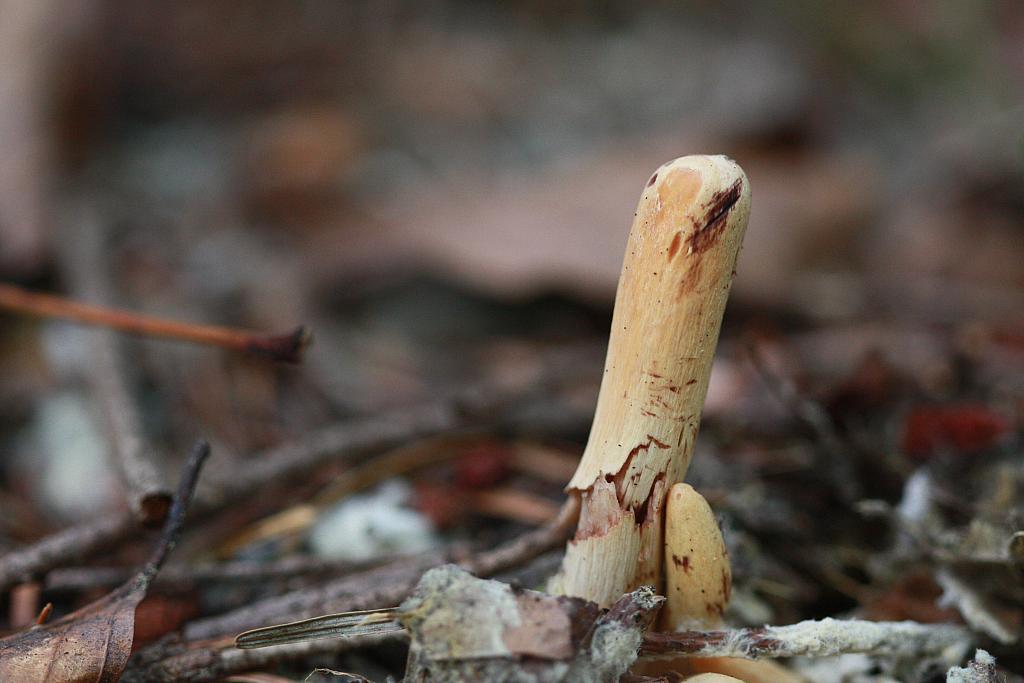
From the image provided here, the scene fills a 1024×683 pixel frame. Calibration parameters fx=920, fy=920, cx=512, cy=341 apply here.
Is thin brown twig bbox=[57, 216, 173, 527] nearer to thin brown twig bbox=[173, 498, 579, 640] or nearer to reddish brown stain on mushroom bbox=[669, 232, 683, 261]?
thin brown twig bbox=[173, 498, 579, 640]

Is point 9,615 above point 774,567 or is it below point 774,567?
below

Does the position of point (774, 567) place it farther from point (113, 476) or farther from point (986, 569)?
point (113, 476)

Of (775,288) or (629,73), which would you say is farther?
(629,73)

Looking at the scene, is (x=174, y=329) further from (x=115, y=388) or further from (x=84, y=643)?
(x=84, y=643)

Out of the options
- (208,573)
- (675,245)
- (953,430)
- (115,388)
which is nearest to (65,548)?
(208,573)

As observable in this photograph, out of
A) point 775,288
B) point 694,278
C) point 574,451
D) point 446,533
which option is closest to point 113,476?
point 446,533

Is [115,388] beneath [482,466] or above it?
above

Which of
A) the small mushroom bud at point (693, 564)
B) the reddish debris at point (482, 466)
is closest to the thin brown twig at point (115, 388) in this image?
the reddish debris at point (482, 466)
